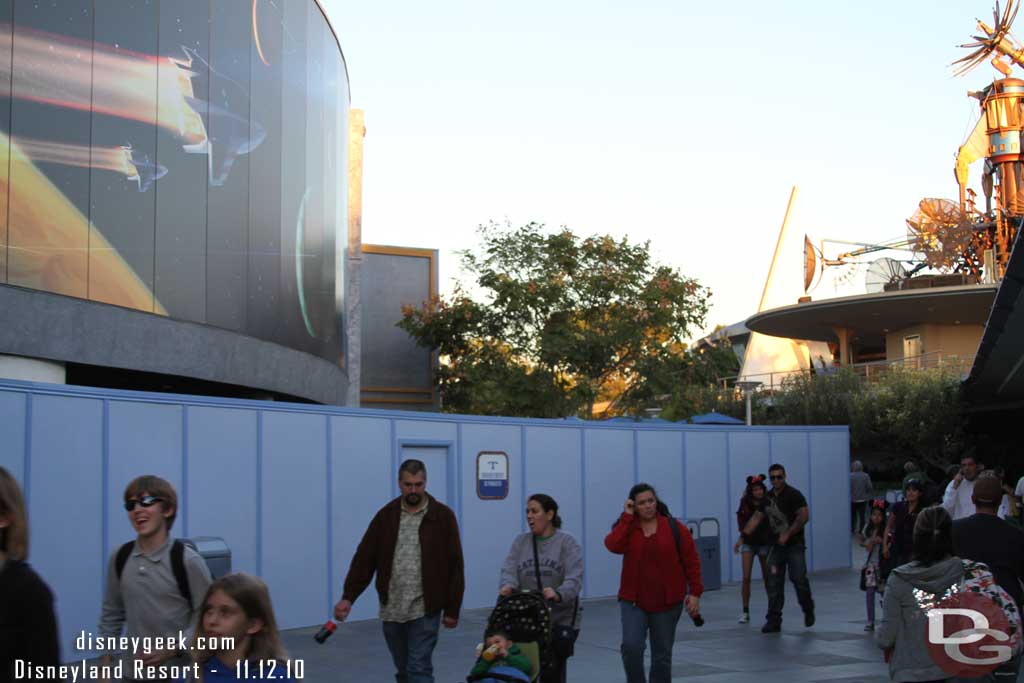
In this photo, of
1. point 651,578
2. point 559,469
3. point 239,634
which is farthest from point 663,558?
point 559,469

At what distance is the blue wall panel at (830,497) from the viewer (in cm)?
2200

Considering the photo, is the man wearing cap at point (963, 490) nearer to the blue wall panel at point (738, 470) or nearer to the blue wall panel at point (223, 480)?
the blue wall panel at point (738, 470)

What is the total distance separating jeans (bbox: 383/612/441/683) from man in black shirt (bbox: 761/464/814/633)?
7.00m

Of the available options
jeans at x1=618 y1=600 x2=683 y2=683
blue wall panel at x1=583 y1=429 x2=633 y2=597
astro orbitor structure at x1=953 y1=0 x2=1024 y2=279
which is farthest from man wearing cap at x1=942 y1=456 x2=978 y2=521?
astro orbitor structure at x1=953 y1=0 x2=1024 y2=279

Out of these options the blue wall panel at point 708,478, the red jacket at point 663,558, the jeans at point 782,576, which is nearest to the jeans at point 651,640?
the red jacket at point 663,558

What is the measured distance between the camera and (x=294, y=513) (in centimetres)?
1398

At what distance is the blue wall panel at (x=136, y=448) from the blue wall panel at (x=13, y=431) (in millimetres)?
1059

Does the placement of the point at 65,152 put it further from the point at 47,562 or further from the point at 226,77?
the point at 47,562

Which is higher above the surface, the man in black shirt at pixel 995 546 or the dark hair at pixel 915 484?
the dark hair at pixel 915 484

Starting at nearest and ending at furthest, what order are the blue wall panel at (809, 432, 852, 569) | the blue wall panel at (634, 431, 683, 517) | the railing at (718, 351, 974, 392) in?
the blue wall panel at (634, 431, 683, 517) < the blue wall panel at (809, 432, 852, 569) < the railing at (718, 351, 974, 392)

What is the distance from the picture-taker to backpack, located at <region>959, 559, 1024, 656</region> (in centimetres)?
625

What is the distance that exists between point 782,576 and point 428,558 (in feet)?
24.5

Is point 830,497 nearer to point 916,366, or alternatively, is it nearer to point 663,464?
point 663,464

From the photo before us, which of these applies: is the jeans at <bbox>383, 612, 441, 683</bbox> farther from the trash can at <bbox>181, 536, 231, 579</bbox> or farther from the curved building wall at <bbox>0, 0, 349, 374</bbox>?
the curved building wall at <bbox>0, 0, 349, 374</bbox>
